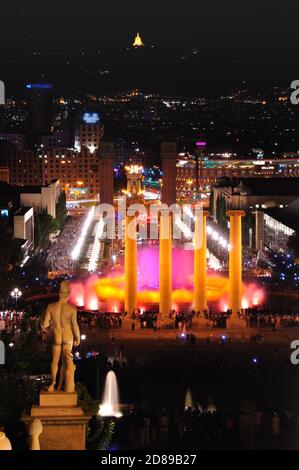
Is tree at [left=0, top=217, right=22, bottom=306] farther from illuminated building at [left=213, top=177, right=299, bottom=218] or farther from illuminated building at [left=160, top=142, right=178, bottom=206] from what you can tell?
illuminated building at [left=160, top=142, right=178, bottom=206]

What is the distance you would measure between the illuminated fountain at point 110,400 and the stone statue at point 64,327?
1288 cm

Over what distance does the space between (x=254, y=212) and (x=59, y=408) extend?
6337 cm

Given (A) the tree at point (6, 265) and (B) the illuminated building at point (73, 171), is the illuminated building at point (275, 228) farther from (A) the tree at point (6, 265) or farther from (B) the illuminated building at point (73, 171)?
(B) the illuminated building at point (73, 171)

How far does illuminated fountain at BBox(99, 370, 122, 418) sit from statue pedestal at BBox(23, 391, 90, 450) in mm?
12939

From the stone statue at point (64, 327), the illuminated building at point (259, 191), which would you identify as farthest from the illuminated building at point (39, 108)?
the stone statue at point (64, 327)

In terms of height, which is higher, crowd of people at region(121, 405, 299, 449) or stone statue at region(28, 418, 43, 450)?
stone statue at region(28, 418, 43, 450)

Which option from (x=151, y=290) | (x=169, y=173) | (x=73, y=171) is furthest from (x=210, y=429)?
(x=73, y=171)

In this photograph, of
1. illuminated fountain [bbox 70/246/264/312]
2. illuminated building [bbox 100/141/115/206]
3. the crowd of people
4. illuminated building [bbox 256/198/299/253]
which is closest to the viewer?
the crowd of people

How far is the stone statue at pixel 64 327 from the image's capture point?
13688 mm

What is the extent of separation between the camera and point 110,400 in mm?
29203

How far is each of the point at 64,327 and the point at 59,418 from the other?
870mm

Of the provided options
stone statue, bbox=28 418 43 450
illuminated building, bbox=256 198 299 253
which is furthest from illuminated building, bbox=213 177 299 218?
stone statue, bbox=28 418 43 450

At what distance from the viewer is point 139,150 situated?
155 metres

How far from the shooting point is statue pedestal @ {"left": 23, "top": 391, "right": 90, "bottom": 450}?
44.6 ft
